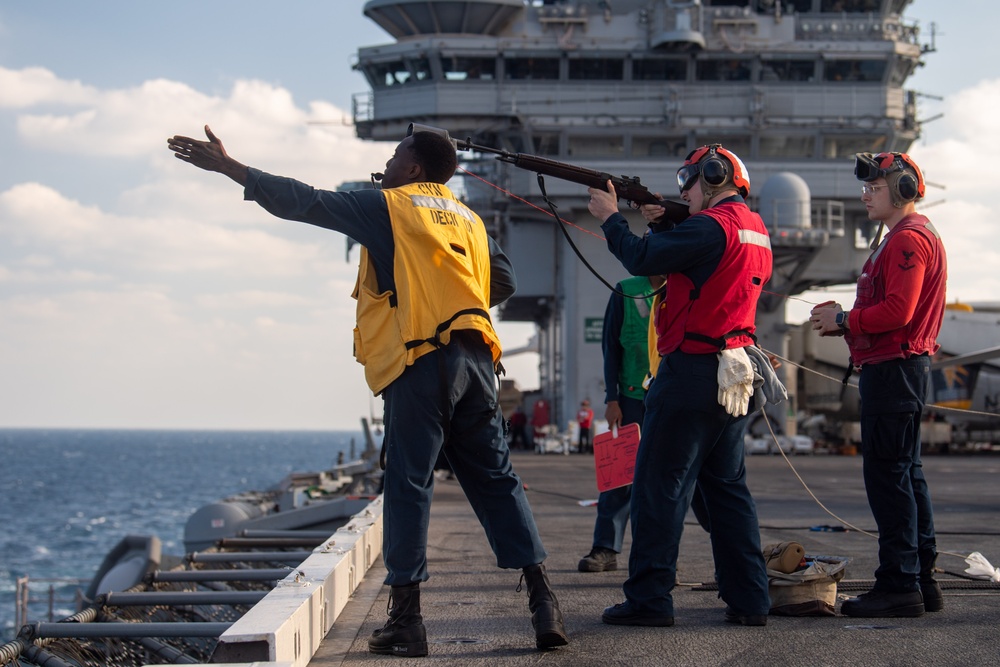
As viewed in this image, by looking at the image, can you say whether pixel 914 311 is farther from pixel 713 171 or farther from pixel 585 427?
pixel 585 427

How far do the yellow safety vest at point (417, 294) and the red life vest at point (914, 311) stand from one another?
198 centimetres

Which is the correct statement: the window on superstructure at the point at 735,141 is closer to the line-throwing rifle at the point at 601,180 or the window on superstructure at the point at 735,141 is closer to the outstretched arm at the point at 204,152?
the line-throwing rifle at the point at 601,180

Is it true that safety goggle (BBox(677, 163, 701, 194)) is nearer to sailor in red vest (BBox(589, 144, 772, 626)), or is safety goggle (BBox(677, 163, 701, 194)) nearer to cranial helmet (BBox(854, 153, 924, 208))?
sailor in red vest (BBox(589, 144, 772, 626))

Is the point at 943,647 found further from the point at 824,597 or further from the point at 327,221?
the point at 327,221

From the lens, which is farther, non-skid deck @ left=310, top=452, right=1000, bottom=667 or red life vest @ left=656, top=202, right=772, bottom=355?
red life vest @ left=656, top=202, right=772, bottom=355

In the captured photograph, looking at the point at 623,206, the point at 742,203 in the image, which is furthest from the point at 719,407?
the point at 623,206

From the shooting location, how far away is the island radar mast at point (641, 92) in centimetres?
3547

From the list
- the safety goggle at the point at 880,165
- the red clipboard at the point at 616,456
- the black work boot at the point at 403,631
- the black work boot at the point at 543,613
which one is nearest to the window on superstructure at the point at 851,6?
the red clipboard at the point at 616,456

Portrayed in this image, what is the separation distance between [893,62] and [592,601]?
33629 millimetres

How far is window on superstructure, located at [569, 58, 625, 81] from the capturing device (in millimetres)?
36062

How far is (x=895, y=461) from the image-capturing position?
215 inches

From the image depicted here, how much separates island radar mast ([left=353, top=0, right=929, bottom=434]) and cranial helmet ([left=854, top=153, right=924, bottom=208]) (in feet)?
96.0

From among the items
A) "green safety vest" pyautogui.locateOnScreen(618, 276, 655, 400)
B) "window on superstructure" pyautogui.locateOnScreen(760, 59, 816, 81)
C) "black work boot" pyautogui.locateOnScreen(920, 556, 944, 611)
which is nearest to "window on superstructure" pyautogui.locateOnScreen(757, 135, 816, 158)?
"window on superstructure" pyautogui.locateOnScreen(760, 59, 816, 81)

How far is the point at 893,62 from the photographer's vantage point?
35750 millimetres
